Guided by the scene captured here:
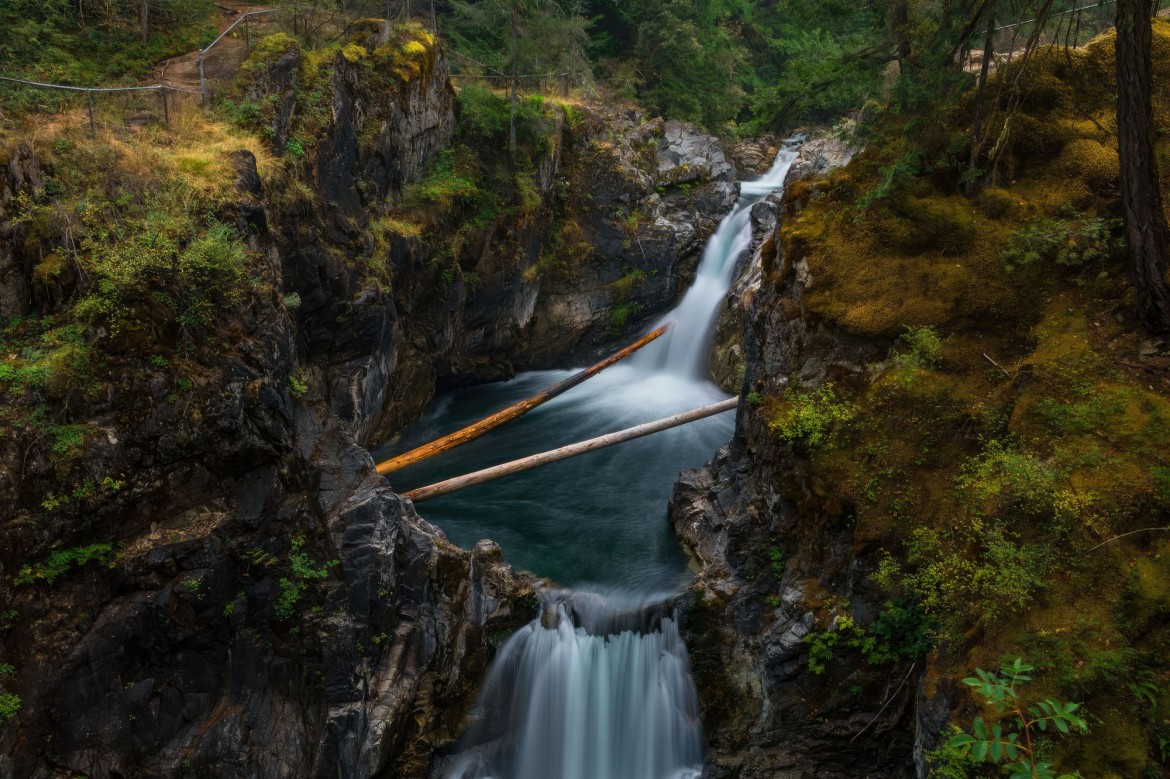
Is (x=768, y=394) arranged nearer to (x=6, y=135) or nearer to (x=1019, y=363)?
(x=1019, y=363)

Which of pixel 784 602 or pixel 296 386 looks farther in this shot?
pixel 296 386

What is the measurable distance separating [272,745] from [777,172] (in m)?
24.6

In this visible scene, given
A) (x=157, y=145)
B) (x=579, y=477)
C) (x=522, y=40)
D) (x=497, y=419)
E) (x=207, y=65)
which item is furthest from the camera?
(x=522, y=40)

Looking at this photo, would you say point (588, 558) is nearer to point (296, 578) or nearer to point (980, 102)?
point (296, 578)

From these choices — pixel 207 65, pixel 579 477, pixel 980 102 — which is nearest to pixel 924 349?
pixel 980 102

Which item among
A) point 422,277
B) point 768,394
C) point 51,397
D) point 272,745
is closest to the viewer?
point 51,397

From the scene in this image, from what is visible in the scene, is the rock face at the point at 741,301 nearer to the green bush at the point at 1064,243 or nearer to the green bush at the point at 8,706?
the green bush at the point at 1064,243

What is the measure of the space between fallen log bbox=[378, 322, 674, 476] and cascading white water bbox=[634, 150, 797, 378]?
0.56 m

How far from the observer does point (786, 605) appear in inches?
321

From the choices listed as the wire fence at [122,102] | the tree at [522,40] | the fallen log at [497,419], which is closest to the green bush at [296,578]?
the fallen log at [497,419]

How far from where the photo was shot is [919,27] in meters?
8.87

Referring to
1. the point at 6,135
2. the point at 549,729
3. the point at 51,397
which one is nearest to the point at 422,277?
the point at 6,135

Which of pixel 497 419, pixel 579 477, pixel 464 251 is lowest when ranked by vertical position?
pixel 579 477

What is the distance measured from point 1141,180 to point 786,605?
5904 mm
